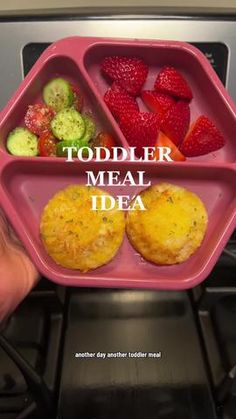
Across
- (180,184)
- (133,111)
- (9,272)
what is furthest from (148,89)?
(9,272)

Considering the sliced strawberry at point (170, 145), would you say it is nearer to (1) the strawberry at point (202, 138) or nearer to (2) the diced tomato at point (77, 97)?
(1) the strawberry at point (202, 138)

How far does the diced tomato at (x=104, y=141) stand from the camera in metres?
0.87

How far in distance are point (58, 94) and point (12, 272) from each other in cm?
28

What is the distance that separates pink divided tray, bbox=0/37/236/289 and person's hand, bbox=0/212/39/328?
0.15 feet

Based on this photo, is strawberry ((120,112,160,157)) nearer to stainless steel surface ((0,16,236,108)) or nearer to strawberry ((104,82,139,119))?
strawberry ((104,82,139,119))

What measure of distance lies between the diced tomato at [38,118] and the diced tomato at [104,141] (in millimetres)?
79

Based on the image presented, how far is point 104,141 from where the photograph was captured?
88 centimetres

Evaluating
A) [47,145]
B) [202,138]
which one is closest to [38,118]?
[47,145]

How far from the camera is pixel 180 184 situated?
904 millimetres

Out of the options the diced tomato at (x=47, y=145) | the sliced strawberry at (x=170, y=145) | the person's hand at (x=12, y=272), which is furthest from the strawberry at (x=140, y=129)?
the person's hand at (x=12, y=272)

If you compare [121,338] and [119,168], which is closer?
[119,168]

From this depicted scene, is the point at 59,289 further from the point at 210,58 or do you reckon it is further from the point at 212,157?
the point at 210,58

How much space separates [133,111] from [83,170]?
122mm

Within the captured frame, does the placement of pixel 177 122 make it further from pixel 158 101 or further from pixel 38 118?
pixel 38 118
